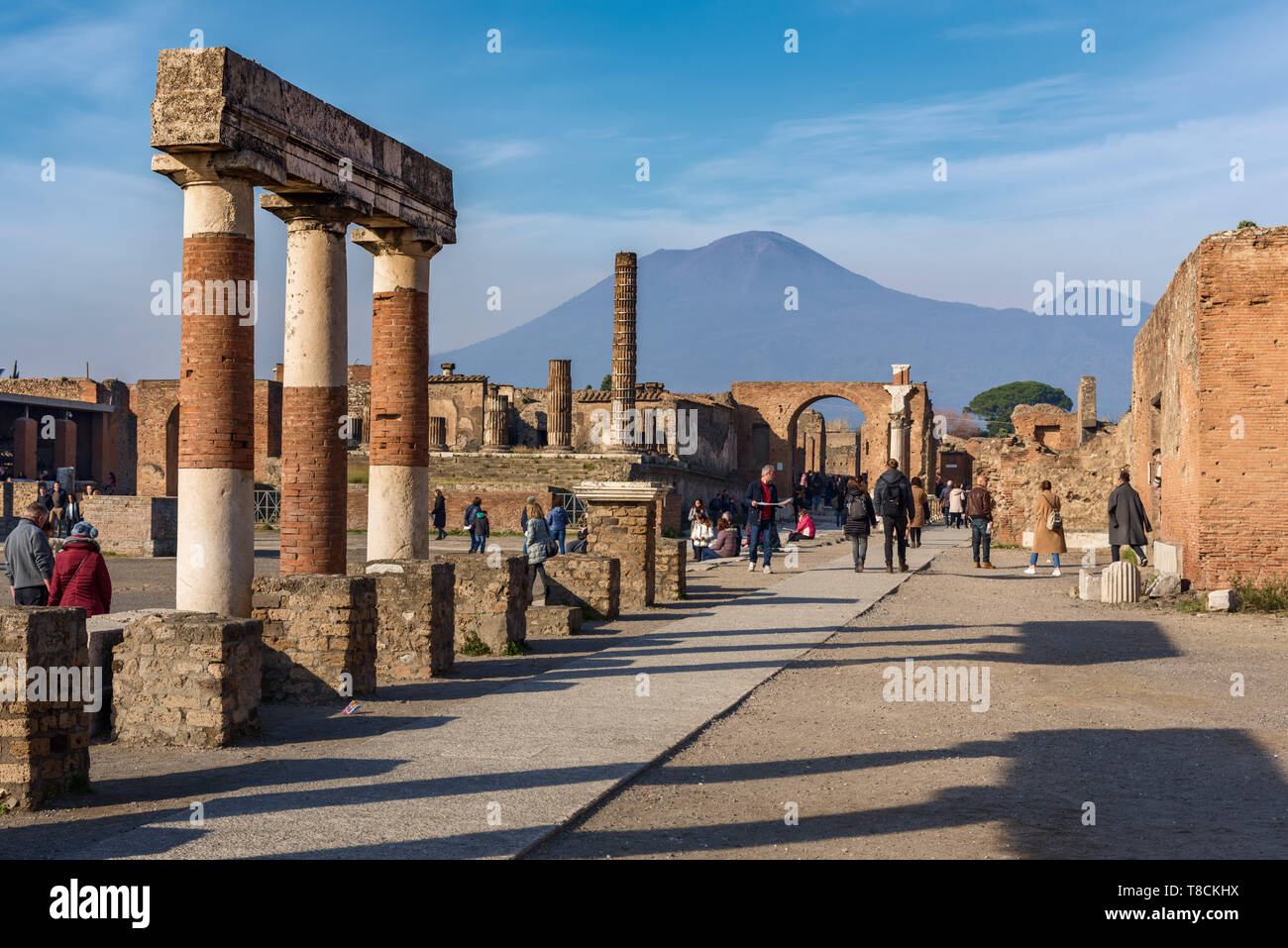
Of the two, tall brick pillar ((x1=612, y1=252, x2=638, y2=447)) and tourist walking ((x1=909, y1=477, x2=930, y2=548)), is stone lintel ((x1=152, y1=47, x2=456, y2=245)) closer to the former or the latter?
tourist walking ((x1=909, y1=477, x2=930, y2=548))

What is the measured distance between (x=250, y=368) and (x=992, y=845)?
581 centimetres

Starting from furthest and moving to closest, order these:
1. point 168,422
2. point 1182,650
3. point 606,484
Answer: point 168,422
point 606,484
point 1182,650

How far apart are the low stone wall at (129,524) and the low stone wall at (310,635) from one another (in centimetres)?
1822

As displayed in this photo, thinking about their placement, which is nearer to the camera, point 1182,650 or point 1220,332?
point 1182,650

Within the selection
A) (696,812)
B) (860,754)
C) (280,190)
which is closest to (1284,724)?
(860,754)

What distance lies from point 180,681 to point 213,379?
212 cm

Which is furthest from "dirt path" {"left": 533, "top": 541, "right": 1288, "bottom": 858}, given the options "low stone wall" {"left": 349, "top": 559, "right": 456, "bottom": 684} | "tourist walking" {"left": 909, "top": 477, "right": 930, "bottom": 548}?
"tourist walking" {"left": 909, "top": 477, "right": 930, "bottom": 548}

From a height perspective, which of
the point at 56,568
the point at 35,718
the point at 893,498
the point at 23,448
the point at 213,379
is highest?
the point at 23,448

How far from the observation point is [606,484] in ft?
49.1

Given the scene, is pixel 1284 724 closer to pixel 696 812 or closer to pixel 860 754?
pixel 860 754

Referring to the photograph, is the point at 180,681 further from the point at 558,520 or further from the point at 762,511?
the point at 762,511

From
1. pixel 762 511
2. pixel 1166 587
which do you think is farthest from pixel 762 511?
pixel 1166 587

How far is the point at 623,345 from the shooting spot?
43.4 meters

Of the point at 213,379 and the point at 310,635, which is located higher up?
the point at 213,379
